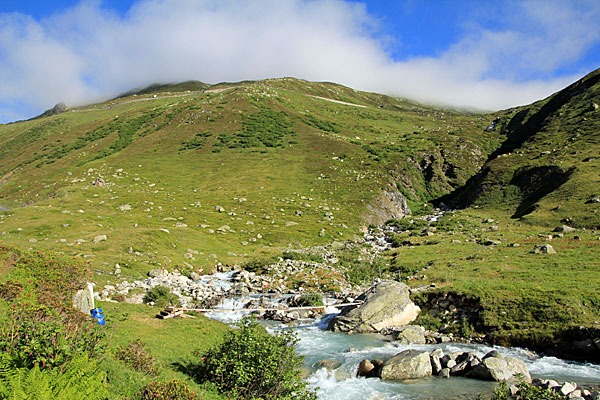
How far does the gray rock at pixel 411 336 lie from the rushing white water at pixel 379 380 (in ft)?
2.01

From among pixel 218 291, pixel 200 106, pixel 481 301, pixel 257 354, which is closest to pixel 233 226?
pixel 218 291

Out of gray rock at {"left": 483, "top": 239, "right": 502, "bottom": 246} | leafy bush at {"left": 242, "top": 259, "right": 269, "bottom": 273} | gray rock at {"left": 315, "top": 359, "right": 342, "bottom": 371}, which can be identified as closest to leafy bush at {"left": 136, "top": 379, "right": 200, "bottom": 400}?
gray rock at {"left": 315, "top": 359, "right": 342, "bottom": 371}

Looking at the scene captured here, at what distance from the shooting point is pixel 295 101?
160500 mm

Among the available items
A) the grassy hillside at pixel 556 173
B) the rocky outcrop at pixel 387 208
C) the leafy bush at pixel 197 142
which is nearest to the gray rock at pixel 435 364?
the grassy hillside at pixel 556 173

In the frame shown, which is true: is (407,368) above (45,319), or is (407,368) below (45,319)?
below

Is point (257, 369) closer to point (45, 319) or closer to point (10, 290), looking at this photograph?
point (45, 319)

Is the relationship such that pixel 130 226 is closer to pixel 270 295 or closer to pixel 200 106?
pixel 270 295

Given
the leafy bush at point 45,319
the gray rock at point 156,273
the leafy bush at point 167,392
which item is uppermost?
the leafy bush at point 45,319

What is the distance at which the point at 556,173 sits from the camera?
2601 inches

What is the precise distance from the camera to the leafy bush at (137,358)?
1376cm

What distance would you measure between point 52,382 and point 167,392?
10.0 feet

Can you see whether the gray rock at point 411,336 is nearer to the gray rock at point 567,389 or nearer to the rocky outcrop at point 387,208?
the gray rock at point 567,389

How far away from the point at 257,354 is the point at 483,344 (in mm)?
15841

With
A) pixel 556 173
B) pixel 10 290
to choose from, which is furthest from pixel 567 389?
pixel 556 173
